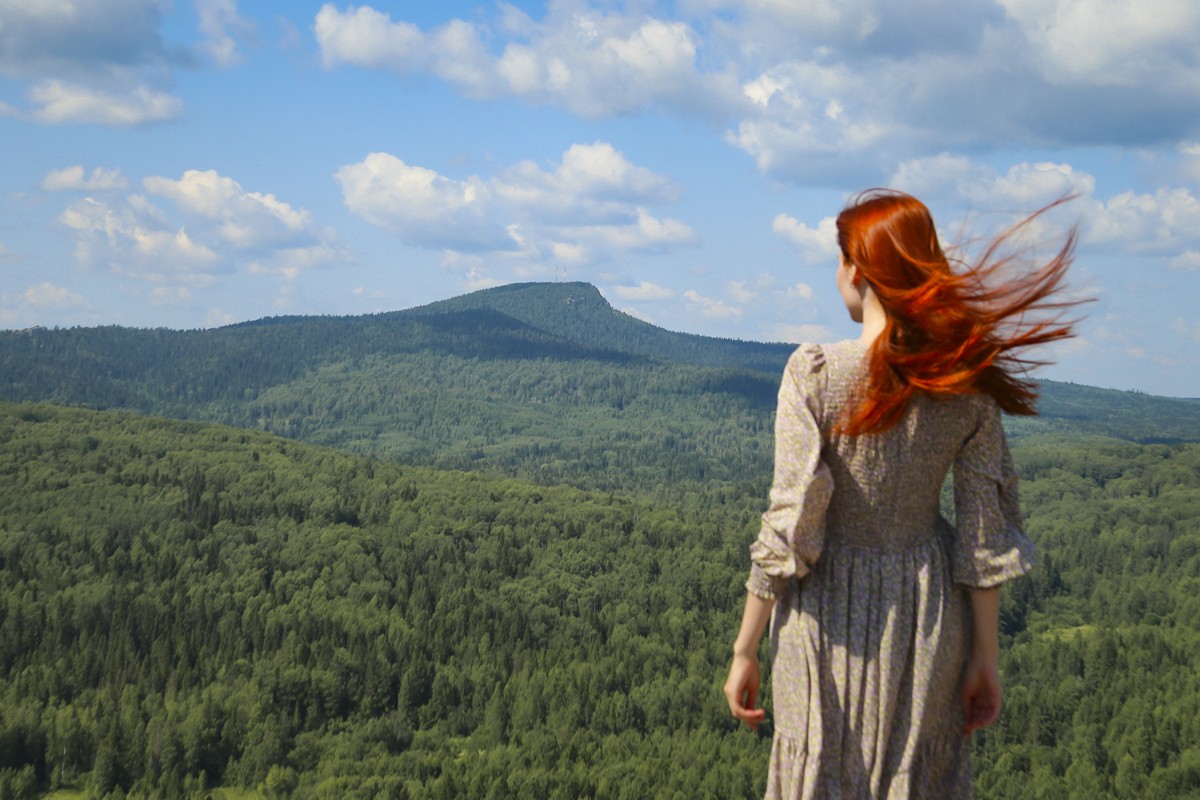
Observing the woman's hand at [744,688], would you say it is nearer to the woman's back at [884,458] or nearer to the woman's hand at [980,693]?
the woman's back at [884,458]

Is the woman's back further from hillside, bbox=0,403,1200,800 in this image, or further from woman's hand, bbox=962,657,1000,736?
hillside, bbox=0,403,1200,800

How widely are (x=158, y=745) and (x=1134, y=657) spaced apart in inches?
4596

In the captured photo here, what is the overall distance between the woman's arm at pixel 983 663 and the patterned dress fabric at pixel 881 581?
0.22 feet

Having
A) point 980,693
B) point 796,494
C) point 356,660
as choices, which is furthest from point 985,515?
point 356,660

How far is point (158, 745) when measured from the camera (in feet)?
392

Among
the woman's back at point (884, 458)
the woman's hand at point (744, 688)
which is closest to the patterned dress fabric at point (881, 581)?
the woman's back at point (884, 458)

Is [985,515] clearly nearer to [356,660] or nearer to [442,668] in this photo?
[442,668]

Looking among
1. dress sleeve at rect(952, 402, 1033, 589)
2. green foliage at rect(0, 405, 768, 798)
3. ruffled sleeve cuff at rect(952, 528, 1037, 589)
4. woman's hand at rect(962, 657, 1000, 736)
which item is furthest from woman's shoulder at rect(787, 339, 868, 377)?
green foliage at rect(0, 405, 768, 798)

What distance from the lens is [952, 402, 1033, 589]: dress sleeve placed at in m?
6.73

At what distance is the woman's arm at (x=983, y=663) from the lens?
6.82 meters

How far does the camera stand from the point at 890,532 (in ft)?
22.4

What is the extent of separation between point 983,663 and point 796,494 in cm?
167

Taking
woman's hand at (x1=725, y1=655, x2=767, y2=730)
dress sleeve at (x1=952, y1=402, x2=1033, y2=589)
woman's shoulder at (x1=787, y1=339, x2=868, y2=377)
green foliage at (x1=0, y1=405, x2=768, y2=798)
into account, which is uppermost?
woman's shoulder at (x1=787, y1=339, x2=868, y2=377)

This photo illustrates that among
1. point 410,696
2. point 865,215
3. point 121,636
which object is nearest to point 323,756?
point 410,696
